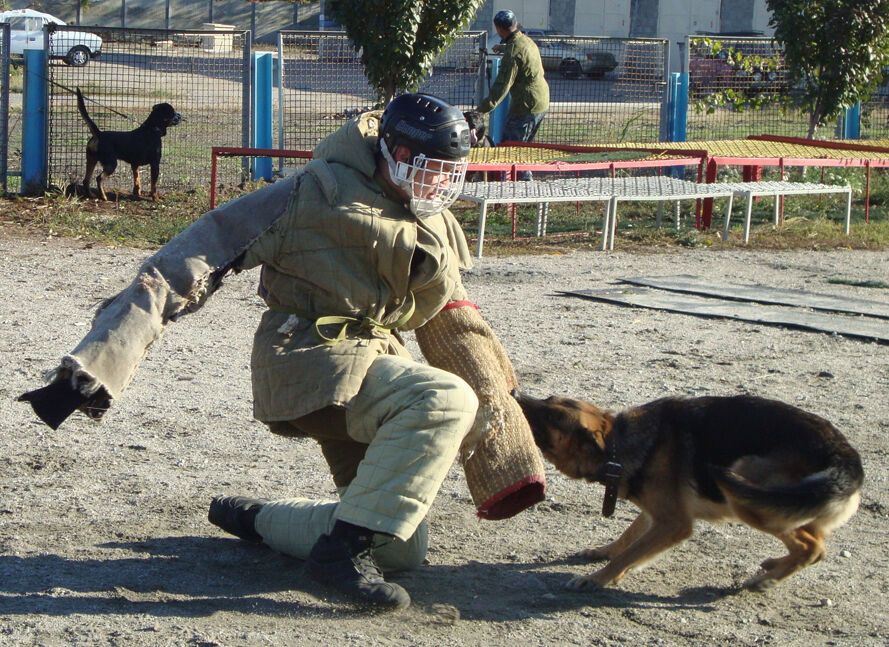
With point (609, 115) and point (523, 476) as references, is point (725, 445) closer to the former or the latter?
point (523, 476)

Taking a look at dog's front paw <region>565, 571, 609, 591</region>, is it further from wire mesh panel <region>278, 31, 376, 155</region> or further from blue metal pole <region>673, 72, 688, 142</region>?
blue metal pole <region>673, 72, 688, 142</region>

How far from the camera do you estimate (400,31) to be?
1302 cm

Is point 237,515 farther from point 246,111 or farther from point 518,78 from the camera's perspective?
point 246,111

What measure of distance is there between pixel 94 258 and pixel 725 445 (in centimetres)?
702

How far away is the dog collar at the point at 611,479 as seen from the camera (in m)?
4.02

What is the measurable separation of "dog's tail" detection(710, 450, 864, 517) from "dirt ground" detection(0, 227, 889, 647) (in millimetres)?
388

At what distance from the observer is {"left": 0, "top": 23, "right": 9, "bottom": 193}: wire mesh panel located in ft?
42.7

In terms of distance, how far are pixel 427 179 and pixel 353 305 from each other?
44 cm

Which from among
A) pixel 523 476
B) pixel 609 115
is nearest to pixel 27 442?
pixel 523 476

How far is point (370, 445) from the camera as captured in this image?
→ 3547 mm

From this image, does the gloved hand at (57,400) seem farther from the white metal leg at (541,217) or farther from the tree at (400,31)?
the tree at (400,31)

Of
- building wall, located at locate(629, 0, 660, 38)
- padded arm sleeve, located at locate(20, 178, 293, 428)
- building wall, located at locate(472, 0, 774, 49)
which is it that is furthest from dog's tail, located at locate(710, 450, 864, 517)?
building wall, located at locate(629, 0, 660, 38)

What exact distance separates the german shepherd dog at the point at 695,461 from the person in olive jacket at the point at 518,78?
9376 mm

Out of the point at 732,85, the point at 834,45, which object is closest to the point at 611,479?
the point at 834,45
